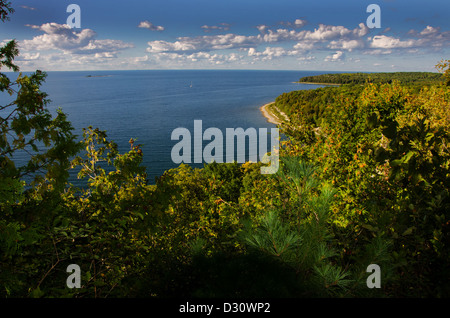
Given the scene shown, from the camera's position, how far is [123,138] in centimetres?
7925

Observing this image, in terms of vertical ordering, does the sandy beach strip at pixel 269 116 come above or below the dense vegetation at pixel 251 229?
above

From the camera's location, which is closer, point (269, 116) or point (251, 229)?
point (251, 229)

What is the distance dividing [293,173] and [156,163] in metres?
59.3

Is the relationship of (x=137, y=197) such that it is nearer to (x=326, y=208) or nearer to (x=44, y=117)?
(x=44, y=117)

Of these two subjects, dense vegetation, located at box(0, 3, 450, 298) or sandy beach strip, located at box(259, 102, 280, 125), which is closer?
dense vegetation, located at box(0, 3, 450, 298)

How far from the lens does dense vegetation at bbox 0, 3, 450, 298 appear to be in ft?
9.25

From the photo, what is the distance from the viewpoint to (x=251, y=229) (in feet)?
11.0

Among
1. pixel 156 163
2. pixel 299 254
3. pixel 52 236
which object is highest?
pixel 299 254

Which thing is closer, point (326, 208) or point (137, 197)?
point (326, 208)

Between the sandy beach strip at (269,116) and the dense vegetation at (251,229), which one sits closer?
the dense vegetation at (251,229)

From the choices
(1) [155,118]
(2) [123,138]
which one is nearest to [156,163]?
(2) [123,138]

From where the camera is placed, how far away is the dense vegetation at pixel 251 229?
111 inches

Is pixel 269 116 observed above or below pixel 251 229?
above

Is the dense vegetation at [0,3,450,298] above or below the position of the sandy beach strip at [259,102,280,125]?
below
